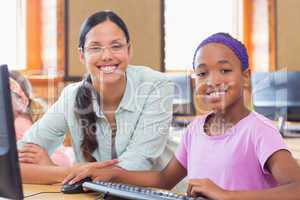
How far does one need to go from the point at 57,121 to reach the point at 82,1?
2223 millimetres

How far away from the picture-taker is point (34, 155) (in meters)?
1.79

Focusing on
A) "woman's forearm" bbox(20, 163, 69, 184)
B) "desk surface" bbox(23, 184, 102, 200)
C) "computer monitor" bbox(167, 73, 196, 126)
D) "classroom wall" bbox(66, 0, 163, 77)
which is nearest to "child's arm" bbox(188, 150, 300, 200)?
"desk surface" bbox(23, 184, 102, 200)

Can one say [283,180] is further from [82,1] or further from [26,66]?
[26,66]

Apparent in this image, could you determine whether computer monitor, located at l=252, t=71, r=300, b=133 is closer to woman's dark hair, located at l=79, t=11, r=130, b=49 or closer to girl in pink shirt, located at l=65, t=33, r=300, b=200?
woman's dark hair, located at l=79, t=11, r=130, b=49

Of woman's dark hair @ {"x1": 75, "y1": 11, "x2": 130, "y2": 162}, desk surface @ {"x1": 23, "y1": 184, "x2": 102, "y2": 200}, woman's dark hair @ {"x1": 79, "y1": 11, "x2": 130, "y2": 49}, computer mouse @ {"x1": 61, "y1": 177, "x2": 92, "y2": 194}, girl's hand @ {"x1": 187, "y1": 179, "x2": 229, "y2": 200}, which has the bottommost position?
desk surface @ {"x1": 23, "y1": 184, "x2": 102, "y2": 200}

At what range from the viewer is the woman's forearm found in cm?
163

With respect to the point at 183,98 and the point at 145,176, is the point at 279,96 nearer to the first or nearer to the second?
the point at 183,98

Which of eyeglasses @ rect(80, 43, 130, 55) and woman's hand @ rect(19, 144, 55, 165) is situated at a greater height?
eyeglasses @ rect(80, 43, 130, 55)

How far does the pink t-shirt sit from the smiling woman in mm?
329

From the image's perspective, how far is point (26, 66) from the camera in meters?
4.62

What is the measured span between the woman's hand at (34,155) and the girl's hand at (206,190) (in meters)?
0.75

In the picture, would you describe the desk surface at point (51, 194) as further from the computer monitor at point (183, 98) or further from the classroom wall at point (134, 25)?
the classroom wall at point (134, 25)

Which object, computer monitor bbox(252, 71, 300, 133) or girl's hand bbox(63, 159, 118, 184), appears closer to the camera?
girl's hand bbox(63, 159, 118, 184)

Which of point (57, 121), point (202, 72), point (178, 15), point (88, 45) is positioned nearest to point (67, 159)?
point (57, 121)
